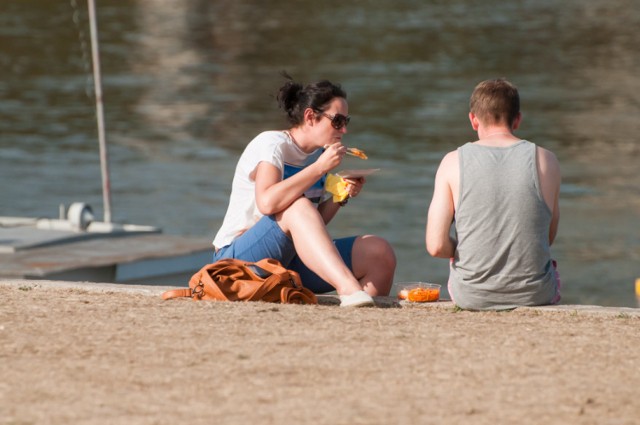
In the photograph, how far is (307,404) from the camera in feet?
13.3

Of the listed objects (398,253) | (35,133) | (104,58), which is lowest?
(398,253)

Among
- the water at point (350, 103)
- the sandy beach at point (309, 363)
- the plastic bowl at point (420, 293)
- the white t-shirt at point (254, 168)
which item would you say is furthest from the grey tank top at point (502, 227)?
the water at point (350, 103)

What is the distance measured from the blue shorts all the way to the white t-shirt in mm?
85

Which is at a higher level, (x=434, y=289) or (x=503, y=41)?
(x=503, y=41)

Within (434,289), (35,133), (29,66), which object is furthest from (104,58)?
(434,289)

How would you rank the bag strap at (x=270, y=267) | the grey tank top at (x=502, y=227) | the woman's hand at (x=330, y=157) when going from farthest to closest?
the bag strap at (x=270, y=267) < the woman's hand at (x=330, y=157) < the grey tank top at (x=502, y=227)

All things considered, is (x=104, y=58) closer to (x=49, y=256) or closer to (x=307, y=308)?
(x=49, y=256)

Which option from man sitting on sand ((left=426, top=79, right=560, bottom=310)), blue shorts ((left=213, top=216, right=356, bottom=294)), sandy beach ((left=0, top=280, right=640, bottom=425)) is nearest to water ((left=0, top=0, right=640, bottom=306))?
blue shorts ((left=213, top=216, right=356, bottom=294))

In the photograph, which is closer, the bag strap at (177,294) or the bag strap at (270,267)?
the bag strap at (270,267)

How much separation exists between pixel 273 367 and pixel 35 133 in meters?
22.0

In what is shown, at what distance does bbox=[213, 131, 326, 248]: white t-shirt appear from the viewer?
224 inches

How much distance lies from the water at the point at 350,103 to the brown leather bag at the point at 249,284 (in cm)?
925

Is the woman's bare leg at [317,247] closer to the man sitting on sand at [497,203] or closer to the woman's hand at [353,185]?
the woman's hand at [353,185]

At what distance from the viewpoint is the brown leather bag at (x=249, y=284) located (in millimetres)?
5547
